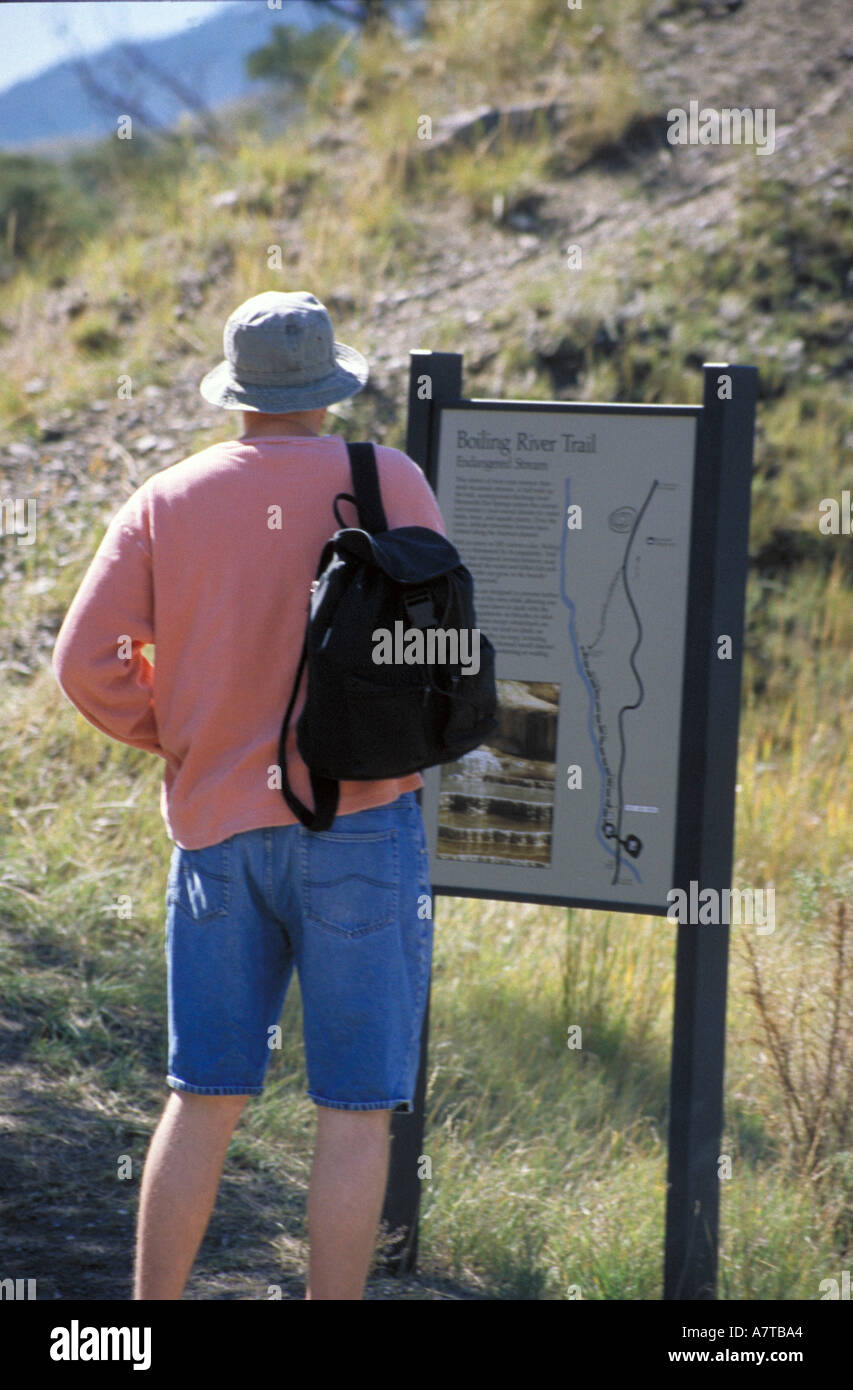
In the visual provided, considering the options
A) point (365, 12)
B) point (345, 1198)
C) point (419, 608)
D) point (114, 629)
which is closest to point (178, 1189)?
point (345, 1198)

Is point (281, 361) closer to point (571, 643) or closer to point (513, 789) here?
point (571, 643)

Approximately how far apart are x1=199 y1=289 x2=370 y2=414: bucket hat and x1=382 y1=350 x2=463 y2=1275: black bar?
81 cm

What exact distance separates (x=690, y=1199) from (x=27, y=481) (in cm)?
639

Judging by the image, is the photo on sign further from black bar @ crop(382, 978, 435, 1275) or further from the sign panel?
black bar @ crop(382, 978, 435, 1275)

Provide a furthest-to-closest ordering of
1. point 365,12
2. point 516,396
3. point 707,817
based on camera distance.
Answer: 1. point 365,12
2. point 516,396
3. point 707,817

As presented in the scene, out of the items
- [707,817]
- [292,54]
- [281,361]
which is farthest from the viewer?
[292,54]

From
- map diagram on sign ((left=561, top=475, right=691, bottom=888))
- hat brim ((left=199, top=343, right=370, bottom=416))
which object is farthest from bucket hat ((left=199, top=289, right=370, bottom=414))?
map diagram on sign ((left=561, top=475, right=691, bottom=888))

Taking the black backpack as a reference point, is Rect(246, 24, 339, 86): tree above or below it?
above

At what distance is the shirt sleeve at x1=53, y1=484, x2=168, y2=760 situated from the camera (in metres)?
2.31

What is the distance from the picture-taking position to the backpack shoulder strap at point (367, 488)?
2.28m

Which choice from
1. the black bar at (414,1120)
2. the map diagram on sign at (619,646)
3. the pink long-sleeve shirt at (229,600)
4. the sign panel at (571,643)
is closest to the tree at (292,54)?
the black bar at (414,1120)

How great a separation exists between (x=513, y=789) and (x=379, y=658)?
1.11 metres

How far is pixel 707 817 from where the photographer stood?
3.07 meters

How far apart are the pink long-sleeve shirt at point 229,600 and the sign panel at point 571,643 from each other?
0.94 meters
